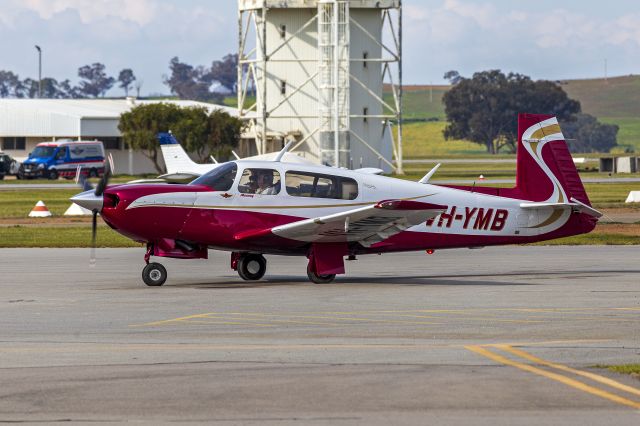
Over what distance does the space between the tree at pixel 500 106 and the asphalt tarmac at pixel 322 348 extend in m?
171

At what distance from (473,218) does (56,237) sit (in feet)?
48.1

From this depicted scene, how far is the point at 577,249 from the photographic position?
91.8ft

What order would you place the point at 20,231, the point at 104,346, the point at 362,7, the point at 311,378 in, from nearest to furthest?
the point at 311,378 → the point at 104,346 → the point at 20,231 → the point at 362,7

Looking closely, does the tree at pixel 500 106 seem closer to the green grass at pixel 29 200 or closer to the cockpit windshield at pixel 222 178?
the green grass at pixel 29 200

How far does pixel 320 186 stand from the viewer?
19.9m

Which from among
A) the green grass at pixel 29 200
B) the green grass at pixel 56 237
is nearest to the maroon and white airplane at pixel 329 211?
the green grass at pixel 56 237

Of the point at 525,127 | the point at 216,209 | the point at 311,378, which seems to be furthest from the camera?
the point at 525,127

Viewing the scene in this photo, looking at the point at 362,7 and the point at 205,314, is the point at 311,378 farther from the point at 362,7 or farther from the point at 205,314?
the point at 362,7

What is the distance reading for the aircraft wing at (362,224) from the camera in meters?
18.8

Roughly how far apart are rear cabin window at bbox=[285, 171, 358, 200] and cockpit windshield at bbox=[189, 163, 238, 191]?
0.88 m

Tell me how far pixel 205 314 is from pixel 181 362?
3.90m

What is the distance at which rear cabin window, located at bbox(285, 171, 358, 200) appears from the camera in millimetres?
19719

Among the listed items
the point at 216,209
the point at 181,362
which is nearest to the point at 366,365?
the point at 181,362

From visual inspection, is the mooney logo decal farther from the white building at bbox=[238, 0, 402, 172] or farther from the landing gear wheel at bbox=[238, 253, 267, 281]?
the white building at bbox=[238, 0, 402, 172]
